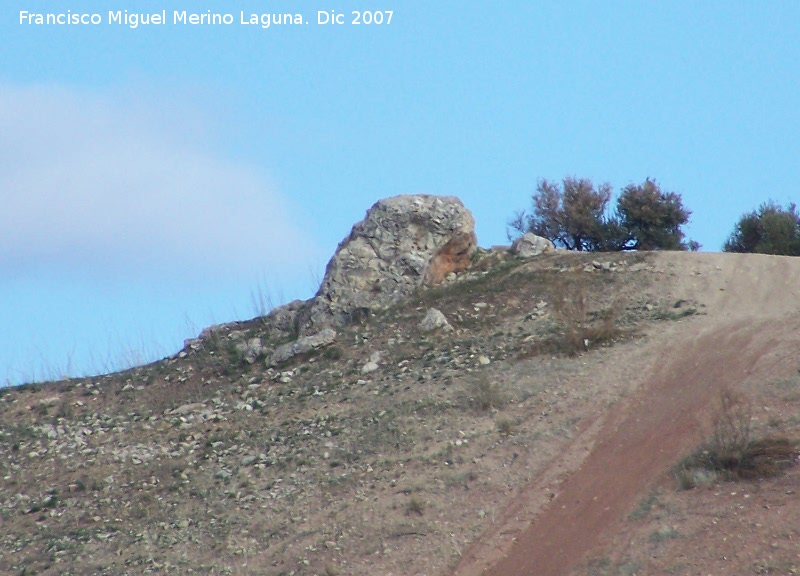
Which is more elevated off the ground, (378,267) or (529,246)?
(529,246)

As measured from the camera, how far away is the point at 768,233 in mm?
24875

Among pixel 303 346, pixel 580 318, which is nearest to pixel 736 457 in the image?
pixel 580 318

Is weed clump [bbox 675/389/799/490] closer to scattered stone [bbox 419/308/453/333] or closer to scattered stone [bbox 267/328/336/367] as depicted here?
scattered stone [bbox 419/308/453/333]

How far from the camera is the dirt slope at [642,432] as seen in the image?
1034cm

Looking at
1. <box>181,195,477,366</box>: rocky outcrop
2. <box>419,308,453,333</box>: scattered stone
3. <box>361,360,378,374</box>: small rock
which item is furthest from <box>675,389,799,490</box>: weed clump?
<box>181,195,477,366</box>: rocky outcrop

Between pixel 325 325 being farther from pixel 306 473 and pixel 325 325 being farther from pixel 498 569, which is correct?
pixel 498 569

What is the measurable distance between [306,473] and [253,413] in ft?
10.2

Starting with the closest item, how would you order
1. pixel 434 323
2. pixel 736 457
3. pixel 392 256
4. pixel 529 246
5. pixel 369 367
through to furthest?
pixel 736 457 < pixel 369 367 < pixel 434 323 < pixel 392 256 < pixel 529 246

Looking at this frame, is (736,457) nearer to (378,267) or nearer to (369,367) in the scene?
(369,367)

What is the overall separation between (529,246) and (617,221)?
15.9 ft

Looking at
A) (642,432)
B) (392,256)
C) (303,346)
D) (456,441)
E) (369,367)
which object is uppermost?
(392,256)

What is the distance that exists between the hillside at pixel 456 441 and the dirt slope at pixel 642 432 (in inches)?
1.4

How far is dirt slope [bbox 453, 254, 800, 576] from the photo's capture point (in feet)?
33.9

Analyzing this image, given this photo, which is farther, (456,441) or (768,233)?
(768,233)
